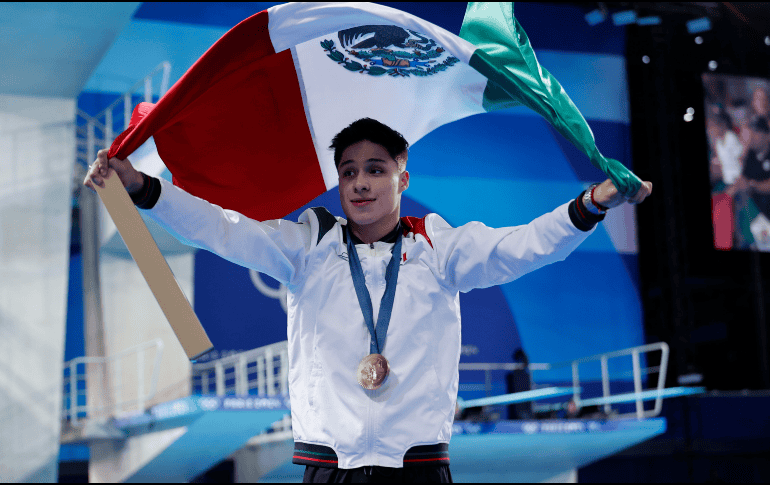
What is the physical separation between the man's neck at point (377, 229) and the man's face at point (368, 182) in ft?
0.08

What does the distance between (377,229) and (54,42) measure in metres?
4.38

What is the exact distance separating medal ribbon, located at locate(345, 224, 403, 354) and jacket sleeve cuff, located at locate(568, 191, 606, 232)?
0.46m

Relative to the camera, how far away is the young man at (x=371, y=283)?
1911 millimetres

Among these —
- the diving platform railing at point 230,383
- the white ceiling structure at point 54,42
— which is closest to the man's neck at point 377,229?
the white ceiling structure at point 54,42

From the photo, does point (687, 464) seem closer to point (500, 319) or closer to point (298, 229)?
point (500, 319)

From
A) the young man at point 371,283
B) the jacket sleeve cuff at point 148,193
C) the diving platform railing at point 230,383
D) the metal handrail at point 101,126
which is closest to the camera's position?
the jacket sleeve cuff at point 148,193

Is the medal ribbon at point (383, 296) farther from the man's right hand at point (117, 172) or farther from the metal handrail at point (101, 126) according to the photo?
the metal handrail at point (101, 126)

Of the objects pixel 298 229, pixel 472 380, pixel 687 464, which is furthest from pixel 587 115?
pixel 298 229

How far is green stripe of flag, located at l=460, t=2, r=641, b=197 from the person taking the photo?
1921 mm

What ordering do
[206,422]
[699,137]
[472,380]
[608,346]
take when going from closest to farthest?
1. [206,422]
2. [472,380]
3. [608,346]
4. [699,137]

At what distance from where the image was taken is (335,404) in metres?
1.95

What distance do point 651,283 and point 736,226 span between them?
1.38 meters

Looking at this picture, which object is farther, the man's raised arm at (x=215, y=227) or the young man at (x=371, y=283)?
the young man at (x=371, y=283)

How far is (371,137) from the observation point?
216cm
